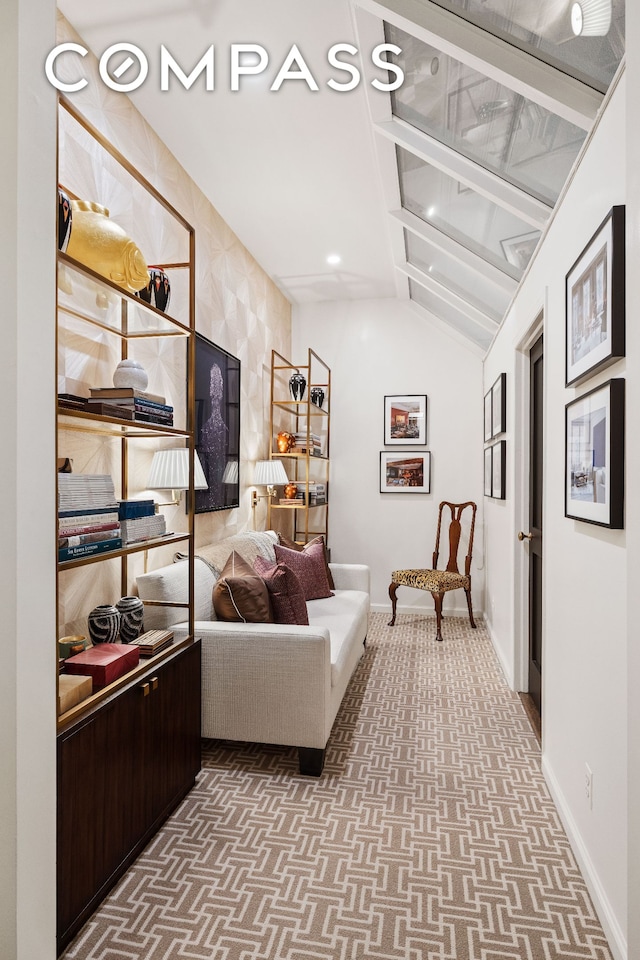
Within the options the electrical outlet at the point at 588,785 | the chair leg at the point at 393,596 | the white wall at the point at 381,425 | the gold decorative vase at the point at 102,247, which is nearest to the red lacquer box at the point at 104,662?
the gold decorative vase at the point at 102,247

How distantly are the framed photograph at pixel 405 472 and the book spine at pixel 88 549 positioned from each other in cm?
354

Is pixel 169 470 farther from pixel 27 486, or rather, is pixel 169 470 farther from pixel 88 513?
pixel 27 486

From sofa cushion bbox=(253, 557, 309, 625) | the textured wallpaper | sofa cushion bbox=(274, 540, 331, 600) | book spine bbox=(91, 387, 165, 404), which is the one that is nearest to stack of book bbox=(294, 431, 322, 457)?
the textured wallpaper

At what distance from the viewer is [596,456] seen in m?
1.54

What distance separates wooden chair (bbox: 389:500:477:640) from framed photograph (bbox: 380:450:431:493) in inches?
11.1

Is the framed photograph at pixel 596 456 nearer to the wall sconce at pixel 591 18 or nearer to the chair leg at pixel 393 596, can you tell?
the wall sconce at pixel 591 18

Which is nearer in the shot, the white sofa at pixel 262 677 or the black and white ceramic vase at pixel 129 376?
the black and white ceramic vase at pixel 129 376

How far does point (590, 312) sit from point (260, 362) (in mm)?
3044

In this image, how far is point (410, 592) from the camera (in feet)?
16.4

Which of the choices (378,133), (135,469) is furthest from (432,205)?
(135,469)

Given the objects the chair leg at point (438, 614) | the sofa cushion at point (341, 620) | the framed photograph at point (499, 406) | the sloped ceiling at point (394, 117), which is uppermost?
the sloped ceiling at point (394, 117)

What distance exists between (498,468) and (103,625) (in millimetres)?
2629

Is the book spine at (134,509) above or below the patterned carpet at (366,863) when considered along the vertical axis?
above

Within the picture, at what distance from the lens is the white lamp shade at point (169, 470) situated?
2432mm
